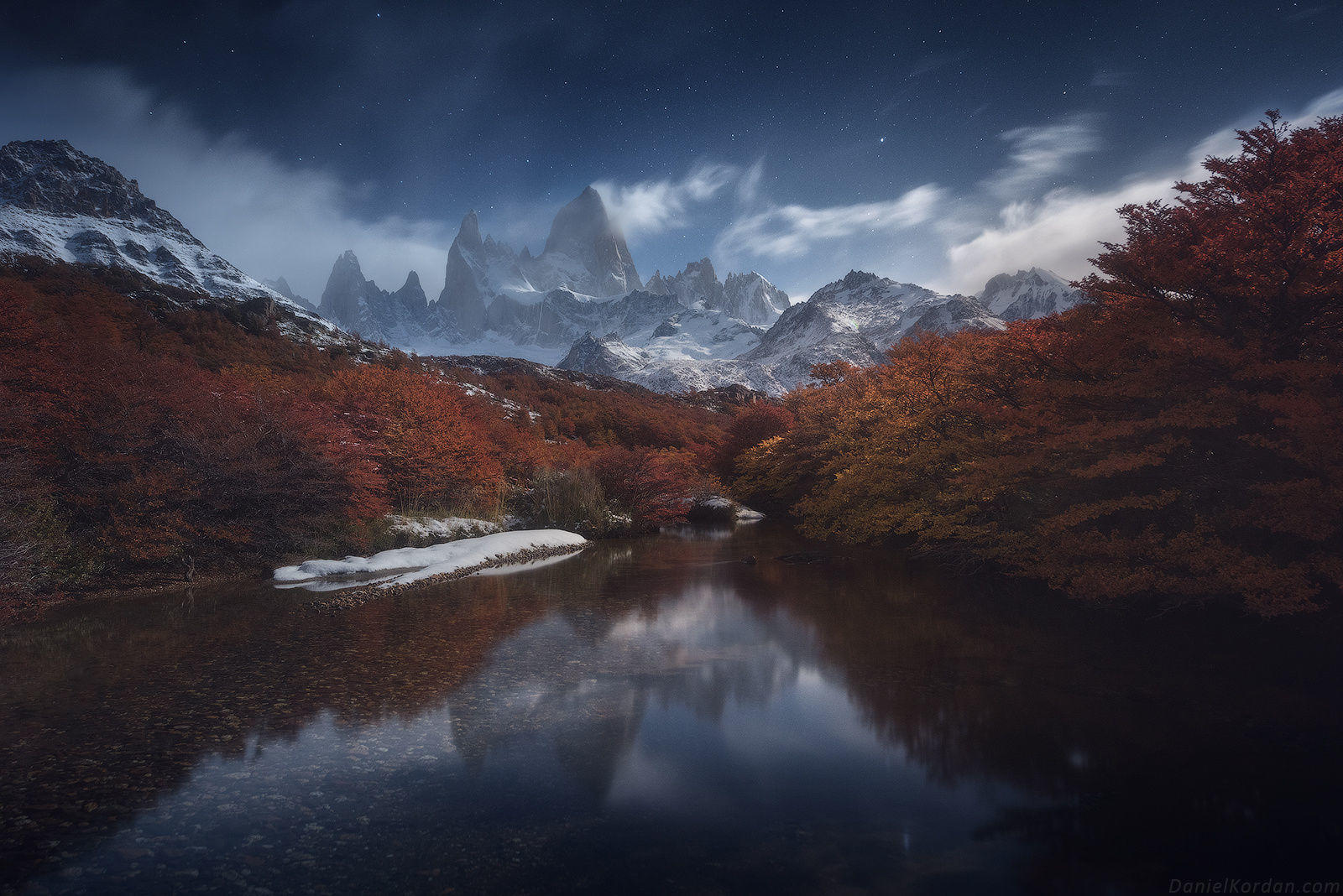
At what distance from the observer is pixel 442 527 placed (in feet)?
84.8

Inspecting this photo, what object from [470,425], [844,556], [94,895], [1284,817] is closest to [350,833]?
[94,895]

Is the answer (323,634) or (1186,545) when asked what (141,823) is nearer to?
(323,634)

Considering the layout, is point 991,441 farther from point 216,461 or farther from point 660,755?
point 216,461

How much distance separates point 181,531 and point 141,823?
16.3 metres

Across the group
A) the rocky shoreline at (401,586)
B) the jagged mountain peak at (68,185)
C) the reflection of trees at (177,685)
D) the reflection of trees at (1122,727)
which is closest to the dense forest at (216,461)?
the reflection of trees at (177,685)

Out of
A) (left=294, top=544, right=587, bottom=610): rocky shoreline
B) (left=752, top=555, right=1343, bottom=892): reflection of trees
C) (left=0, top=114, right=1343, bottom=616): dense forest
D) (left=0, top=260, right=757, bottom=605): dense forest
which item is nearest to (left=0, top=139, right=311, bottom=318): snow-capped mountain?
(left=0, top=260, right=757, bottom=605): dense forest

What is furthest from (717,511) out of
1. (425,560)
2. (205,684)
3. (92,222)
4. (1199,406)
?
(92,222)

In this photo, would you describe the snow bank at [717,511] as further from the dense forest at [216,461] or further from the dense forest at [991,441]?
the dense forest at [991,441]

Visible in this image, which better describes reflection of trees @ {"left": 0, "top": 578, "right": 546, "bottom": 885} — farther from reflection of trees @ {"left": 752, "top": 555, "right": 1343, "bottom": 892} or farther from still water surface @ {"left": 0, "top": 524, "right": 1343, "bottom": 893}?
reflection of trees @ {"left": 752, "top": 555, "right": 1343, "bottom": 892}

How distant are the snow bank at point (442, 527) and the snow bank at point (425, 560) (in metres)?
0.95

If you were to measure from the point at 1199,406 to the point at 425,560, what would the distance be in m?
23.1

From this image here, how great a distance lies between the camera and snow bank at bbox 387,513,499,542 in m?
24.3

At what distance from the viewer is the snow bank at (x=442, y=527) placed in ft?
79.9

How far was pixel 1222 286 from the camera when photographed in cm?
1158
